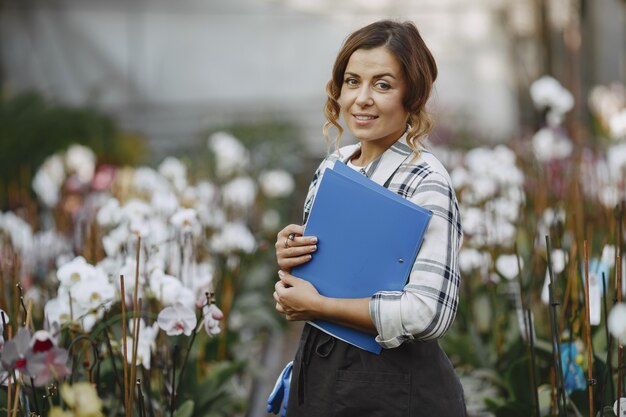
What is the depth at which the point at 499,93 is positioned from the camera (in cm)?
1569

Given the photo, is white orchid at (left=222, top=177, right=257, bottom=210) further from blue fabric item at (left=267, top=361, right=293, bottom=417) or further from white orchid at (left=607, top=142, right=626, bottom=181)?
blue fabric item at (left=267, top=361, right=293, bottom=417)

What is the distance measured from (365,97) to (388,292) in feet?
1.28

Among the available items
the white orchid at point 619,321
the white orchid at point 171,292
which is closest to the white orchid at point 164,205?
the white orchid at point 171,292

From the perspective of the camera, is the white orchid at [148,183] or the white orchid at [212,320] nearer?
the white orchid at [212,320]

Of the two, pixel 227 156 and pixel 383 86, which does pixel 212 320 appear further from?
pixel 227 156

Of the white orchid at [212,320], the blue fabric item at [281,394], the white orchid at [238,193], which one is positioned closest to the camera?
the blue fabric item at [281,394]

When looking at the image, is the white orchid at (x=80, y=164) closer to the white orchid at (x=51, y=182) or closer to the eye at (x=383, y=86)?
the white orchid at (x=51, y=182)

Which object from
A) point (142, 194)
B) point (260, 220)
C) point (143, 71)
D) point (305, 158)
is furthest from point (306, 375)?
point (143, 71)

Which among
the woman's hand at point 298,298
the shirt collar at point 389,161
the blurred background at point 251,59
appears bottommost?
the woman's hand at point 298,298

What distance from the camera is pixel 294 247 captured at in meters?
1.71

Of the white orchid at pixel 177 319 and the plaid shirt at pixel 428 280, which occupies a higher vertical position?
the plaid shirt at pixel 428 280

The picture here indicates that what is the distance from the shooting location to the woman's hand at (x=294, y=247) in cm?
170

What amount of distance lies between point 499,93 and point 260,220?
36.5 feet

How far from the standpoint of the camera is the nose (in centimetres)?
172
